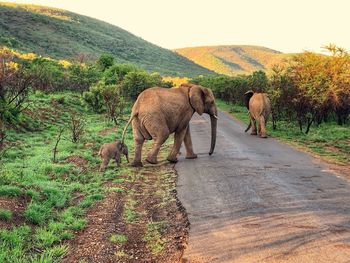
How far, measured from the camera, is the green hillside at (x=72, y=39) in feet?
308

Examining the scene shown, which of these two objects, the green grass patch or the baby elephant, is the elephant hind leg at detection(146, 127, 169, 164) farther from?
the green grass patch

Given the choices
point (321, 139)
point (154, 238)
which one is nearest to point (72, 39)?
point (321, 139)

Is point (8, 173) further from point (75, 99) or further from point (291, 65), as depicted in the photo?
point (75, 99)

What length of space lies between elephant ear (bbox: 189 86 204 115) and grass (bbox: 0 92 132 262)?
3.06m

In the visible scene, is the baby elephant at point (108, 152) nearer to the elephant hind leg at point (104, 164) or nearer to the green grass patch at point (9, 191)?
the elephant hind leg at point (104, 164)

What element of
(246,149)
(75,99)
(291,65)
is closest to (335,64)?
(291,65)

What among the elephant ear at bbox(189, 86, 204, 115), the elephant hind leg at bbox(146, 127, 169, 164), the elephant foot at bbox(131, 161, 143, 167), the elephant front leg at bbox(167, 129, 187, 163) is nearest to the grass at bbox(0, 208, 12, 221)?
the elephant foot at bbox(131, 161, 143, 167)

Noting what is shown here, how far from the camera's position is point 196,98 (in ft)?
41.7

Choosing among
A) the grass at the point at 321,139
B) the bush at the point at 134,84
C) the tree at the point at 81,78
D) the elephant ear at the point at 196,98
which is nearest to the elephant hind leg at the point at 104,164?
the elephant ear at the point at 196,98

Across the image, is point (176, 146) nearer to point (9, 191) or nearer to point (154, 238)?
point (9, 191)

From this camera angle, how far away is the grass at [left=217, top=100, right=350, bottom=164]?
14519 millimetres

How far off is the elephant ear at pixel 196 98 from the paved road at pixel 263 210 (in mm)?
1649

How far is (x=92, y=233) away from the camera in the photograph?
6395mm

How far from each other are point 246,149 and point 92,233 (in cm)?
878
